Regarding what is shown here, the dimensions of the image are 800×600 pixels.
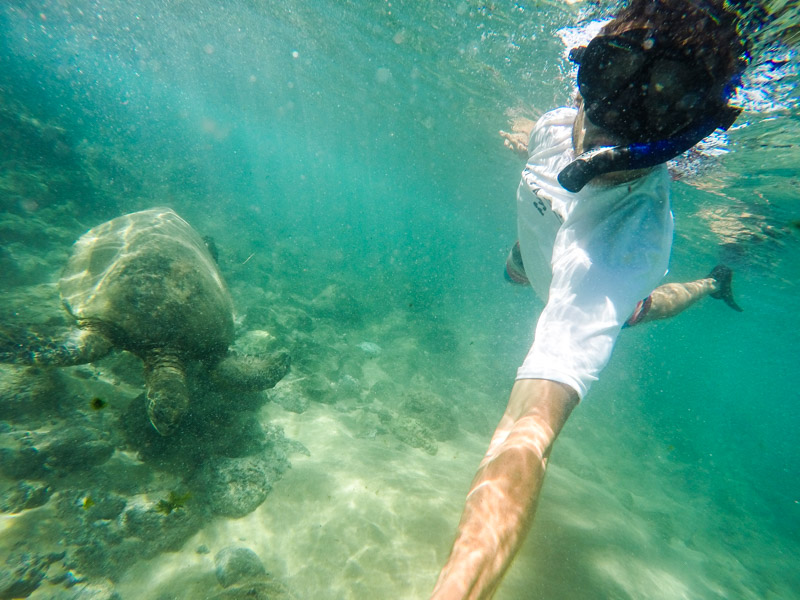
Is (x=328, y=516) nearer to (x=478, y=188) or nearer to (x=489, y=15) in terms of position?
(x=489, y=15)

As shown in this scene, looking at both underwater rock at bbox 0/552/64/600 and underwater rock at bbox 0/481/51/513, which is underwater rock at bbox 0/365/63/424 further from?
underwater rock at bbox 0/552/64/600

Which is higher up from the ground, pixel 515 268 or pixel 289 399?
pixel 515 268

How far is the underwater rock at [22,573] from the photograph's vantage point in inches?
117

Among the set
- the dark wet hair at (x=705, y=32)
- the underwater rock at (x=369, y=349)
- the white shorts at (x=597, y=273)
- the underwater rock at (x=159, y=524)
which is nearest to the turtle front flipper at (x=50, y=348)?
the underwater rock at (x=159, y=524)

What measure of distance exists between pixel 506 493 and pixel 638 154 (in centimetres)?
178

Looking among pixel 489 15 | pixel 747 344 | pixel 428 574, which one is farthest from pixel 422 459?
pixel 747 344

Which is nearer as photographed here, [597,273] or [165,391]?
[597,273]

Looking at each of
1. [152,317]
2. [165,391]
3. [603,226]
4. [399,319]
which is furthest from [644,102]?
[399,319]

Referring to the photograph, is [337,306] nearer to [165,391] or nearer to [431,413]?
[431,413]

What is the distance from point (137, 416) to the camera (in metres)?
4.61

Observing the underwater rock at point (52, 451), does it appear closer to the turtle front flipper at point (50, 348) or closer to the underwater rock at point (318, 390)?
the turtle front flipper at point (50, 348)

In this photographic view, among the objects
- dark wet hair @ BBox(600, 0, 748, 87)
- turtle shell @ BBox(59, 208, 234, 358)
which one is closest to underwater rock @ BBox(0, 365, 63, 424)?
turtle shell @ BBox(59, 208, 234, 358)

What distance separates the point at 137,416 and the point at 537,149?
614 centimetres

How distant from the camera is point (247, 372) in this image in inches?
200
